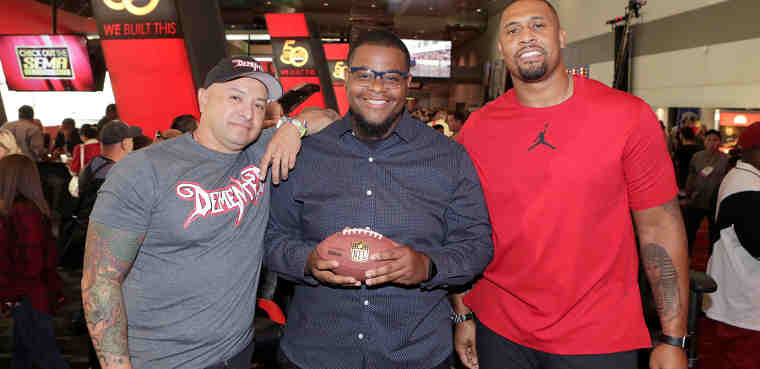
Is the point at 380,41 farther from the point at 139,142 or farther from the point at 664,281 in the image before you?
the point at 139,142

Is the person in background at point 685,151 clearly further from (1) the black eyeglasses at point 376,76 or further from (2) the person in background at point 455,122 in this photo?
(1) the black eyeglasses at point 376,76

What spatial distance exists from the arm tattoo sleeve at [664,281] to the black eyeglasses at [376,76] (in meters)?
1.18

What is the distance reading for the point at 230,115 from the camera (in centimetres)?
194

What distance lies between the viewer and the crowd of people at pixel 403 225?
1.78 meters

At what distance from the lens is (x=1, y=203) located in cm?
321

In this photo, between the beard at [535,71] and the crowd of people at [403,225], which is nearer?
the crowd of people at [403,225]

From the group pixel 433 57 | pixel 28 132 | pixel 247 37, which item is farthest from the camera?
pixel 433 57

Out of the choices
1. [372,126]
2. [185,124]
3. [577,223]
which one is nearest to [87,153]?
[185,124]

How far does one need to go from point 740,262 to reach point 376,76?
273cm

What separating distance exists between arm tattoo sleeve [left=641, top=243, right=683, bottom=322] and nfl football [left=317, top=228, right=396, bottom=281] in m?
1.07

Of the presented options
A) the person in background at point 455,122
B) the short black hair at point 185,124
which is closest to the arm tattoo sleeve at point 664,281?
the short black hair at point 185,124

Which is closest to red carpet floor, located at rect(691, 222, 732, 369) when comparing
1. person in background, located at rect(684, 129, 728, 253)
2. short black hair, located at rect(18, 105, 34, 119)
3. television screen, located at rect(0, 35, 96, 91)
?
person in background, located at rect(684, 129, 728, 253)

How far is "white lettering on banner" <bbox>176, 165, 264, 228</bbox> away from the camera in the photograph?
178 cm

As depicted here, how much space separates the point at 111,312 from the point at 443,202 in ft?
4.05
